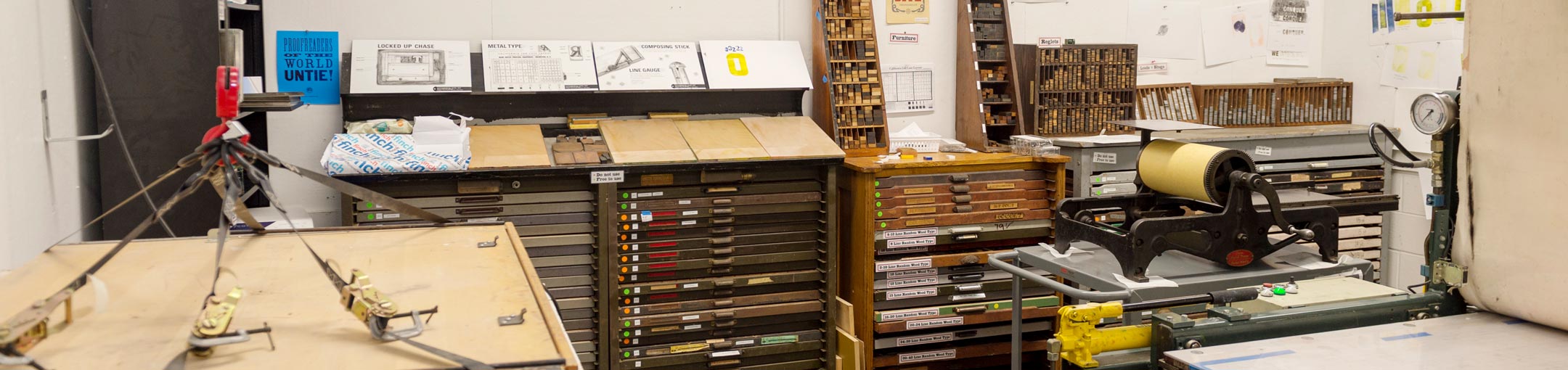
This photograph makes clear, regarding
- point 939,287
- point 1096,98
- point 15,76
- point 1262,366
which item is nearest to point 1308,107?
point 1096,98

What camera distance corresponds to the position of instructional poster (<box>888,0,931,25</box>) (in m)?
4.89

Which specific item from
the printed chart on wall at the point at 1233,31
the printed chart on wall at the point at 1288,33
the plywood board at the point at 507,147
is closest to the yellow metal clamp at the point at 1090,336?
the plywood board at the point at 507,147

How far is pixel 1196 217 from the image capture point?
9.98ft

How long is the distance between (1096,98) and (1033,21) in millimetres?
468

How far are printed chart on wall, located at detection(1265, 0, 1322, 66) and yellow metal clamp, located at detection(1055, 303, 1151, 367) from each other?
3461 millimetres

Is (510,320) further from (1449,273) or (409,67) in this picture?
(409,67)

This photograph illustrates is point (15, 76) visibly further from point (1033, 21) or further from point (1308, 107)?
point (1308, 107)

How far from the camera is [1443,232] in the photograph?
2621mm

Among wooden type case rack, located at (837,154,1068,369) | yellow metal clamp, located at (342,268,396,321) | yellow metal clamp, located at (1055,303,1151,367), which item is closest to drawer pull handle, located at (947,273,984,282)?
wooden type case rack, located at (837,154,1068,369)

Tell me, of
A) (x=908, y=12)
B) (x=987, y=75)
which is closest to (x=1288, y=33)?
(x=987, y=75)

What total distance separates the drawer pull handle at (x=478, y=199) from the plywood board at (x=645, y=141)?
1.47ft

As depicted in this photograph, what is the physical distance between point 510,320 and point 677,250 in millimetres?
2505

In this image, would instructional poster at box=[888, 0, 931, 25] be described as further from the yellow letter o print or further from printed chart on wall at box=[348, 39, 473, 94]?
printed chart on wall at box=[348, 39, 473, 94]

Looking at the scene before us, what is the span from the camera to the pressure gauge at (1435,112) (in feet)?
8.44
